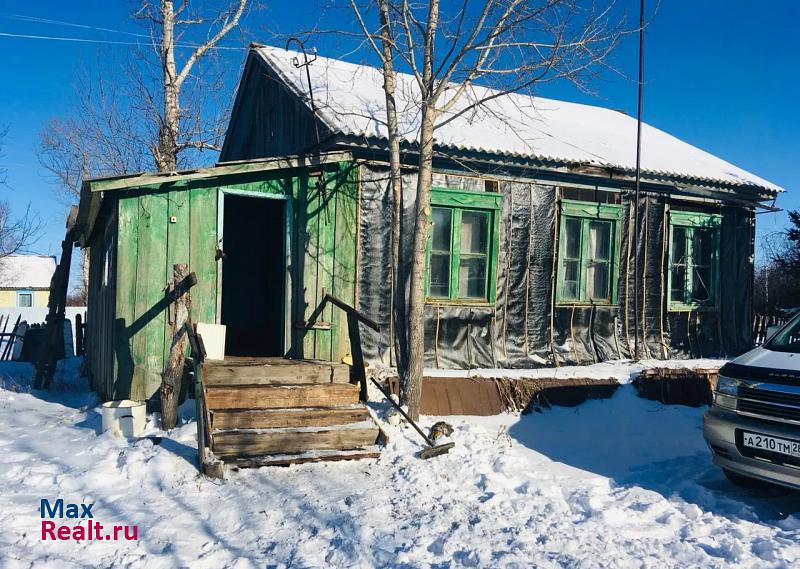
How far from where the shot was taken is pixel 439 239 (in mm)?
9211

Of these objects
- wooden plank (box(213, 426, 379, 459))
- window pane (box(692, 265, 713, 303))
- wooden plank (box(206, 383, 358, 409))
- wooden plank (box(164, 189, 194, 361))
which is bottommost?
wooden plank (box(213, 426, 379, 459))

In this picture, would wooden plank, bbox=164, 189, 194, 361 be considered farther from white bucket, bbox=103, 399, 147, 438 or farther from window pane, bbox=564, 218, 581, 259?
window pane, bbox=564, 218, 581, 259

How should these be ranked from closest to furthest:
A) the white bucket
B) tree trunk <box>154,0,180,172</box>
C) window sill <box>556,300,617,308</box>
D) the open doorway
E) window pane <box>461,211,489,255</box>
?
the white bucket, window pane <box>461,211,489,255</box>, window sill <box>556,300,617,308</box>, the open doorway, tree trunk <box>154,0,180,172</box>

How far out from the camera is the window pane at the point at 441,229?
915 centimetres

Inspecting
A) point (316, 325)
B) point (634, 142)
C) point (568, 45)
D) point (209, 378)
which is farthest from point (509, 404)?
point (634, 142)

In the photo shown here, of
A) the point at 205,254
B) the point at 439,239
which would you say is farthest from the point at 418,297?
the point at 205,254

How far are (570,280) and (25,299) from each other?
44988mm

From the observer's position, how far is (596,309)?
10336 millimetres

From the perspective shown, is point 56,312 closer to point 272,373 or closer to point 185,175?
point 185,175

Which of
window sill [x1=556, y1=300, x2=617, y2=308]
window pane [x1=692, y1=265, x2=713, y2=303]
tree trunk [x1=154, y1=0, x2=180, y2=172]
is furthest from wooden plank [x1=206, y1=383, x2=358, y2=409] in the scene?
tree trunk [x1=154, y1=0, x2=180, y2=172]

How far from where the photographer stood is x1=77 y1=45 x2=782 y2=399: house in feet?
24.6

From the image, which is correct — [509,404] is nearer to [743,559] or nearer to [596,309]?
[596,309]

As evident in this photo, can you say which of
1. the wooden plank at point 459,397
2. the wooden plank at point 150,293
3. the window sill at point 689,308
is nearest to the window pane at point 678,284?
the window sill at point 689,308

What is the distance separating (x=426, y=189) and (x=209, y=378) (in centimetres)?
307
